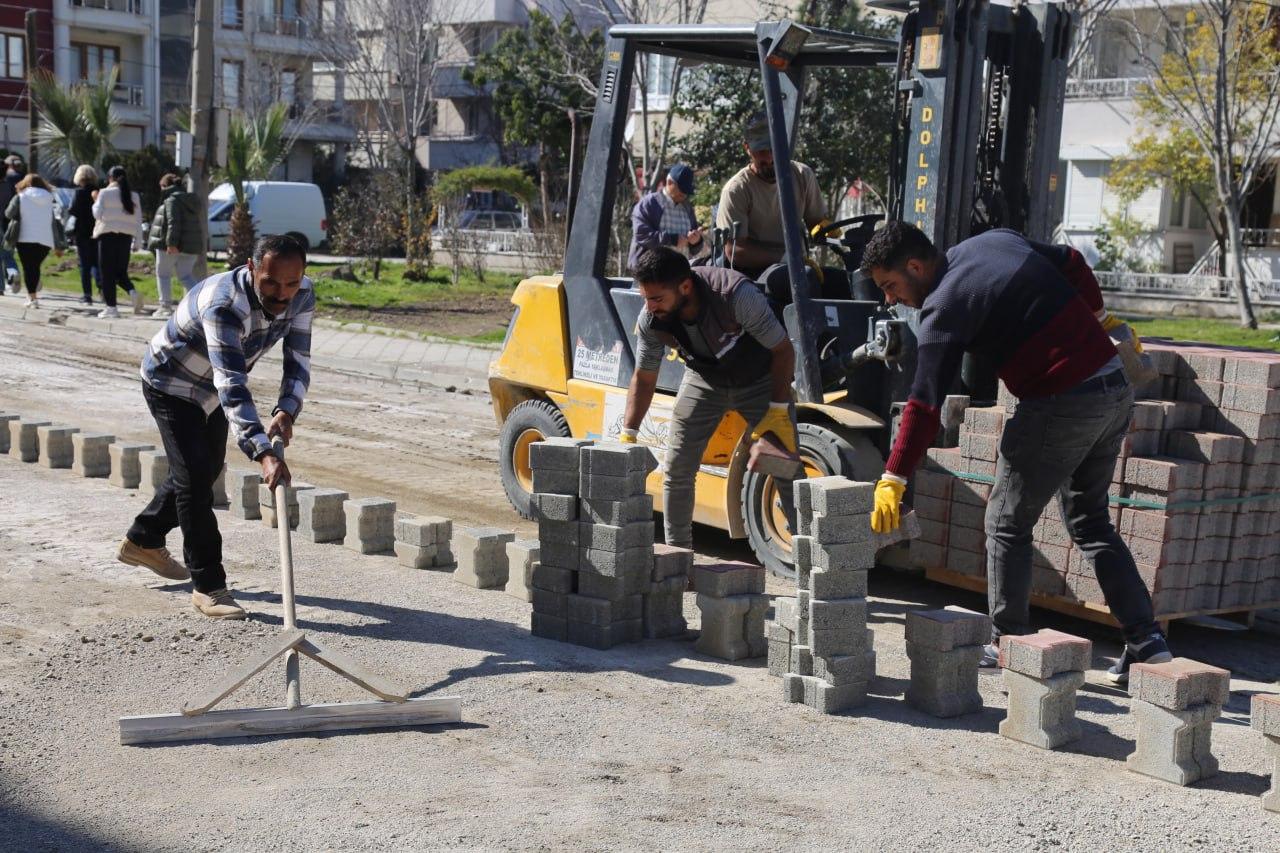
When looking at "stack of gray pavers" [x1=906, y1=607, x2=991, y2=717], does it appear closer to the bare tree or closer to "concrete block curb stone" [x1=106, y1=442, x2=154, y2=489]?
"concrete block curb stone" [x1=106, y1=442, x2=154, y2=489]

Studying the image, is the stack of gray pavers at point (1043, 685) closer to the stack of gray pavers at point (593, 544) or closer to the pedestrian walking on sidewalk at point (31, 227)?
the stack of gray pavers at point (593, 544)

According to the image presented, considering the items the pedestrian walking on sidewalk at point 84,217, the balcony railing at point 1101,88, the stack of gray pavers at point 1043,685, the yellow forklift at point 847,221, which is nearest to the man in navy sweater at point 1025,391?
the stack of gray pavers at point 1043,685

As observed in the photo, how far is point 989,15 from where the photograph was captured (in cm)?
779

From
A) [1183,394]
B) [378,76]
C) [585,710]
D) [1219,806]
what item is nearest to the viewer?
[1219,806]

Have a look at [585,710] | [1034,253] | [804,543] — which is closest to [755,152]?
[1034,253]

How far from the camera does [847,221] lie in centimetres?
851

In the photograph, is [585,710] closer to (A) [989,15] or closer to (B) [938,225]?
(B) [938,225]

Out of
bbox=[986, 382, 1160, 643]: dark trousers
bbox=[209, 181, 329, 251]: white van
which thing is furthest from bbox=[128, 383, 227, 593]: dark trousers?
bbox=[209, 181, 329, 251]: white van

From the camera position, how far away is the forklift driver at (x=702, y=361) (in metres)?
6.93

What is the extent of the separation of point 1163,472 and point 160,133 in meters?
48.1

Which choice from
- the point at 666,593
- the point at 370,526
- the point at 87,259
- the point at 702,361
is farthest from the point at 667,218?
the point at 87,259

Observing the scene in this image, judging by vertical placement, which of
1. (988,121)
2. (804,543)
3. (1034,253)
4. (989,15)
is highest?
(989,15)

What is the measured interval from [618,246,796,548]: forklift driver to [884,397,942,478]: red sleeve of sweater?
1348mm

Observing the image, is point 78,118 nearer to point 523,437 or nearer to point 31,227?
point 31,227
